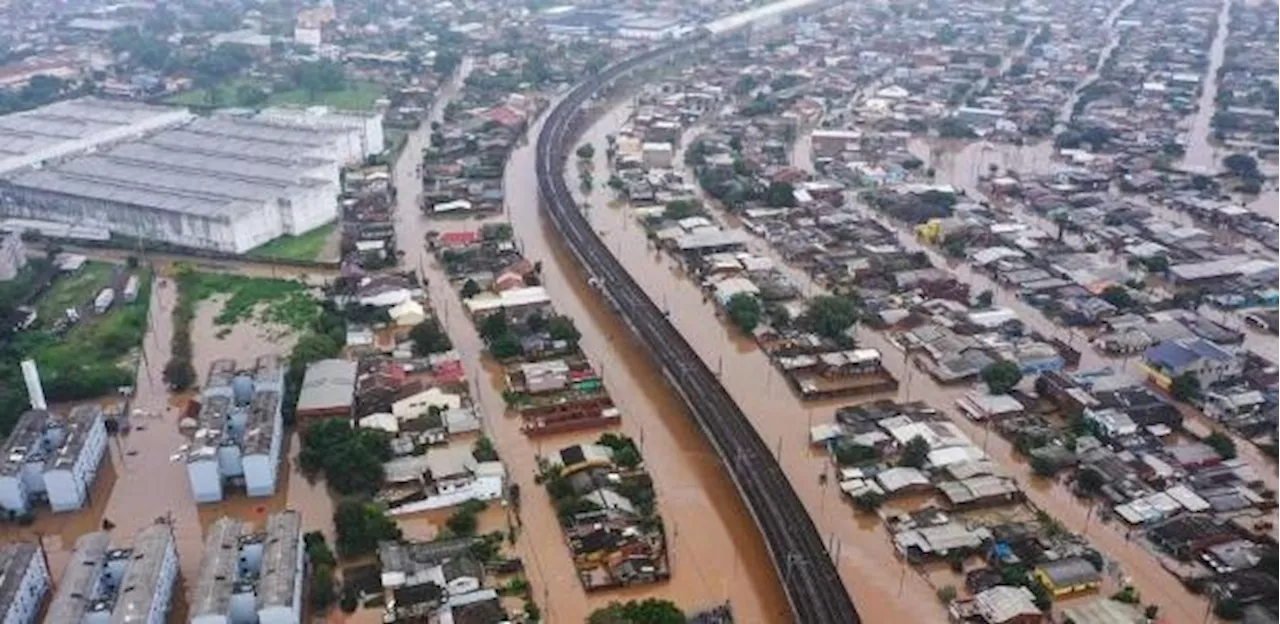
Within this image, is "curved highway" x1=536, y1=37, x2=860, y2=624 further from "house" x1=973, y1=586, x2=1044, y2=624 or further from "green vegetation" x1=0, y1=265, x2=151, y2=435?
"green vegetation" x1=0, y1=265, x2=151, y2=435

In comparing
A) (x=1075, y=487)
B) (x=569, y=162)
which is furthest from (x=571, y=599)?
(x=569, y=162)

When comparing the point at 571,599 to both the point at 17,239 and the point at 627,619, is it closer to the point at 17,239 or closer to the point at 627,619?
the point at 627,619

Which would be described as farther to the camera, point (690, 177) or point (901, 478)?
point (690, 177)

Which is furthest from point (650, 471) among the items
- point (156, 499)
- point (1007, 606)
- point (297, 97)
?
point (297, 97)

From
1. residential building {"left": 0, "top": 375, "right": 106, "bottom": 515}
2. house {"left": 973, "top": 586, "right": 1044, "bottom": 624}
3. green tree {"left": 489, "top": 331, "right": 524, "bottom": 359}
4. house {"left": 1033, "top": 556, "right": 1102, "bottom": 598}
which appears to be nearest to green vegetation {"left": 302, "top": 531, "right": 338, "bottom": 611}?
residential building {"left": 0, "top": 375, "right": 106, "bottom": 515}

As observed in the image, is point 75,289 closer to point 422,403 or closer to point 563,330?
point 422,403

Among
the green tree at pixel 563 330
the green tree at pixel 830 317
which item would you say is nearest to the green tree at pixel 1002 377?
the green tree at pixel 830 317
